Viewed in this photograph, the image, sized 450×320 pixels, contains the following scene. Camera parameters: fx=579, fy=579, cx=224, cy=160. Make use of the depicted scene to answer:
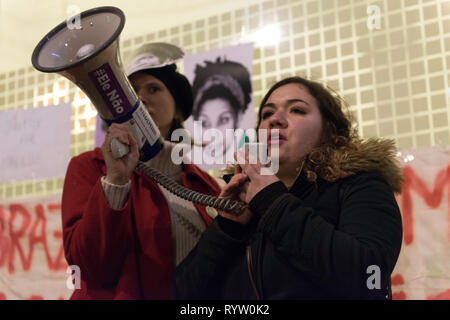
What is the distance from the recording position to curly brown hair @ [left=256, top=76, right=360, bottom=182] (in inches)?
35.4

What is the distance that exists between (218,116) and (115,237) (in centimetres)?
60

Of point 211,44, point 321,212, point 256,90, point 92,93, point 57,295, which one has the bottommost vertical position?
point 57,295

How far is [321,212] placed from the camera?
847 millimetres

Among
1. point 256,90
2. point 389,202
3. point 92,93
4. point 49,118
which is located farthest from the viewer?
point 49,118

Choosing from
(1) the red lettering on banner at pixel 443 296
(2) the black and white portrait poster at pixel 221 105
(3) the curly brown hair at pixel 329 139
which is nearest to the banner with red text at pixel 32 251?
(2) the black and white portrait poster at pixel 221 105

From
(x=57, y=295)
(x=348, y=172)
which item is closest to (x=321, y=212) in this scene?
(x=348, y=172)

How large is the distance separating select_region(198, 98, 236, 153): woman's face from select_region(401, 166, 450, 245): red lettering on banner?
0.44m

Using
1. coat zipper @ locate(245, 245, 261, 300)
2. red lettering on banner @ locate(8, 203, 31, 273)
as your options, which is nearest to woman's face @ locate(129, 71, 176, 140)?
coat zipper @ locate(245, 245, 261, 300)

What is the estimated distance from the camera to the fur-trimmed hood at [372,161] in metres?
0.87

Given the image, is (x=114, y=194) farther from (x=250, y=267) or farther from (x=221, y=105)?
(x=221, y=105)

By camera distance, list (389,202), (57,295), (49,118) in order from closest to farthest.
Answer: (389,202) < (57,295) < (49,118)

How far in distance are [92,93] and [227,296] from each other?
15.1 inches

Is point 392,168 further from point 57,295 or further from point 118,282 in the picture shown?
point 57,295

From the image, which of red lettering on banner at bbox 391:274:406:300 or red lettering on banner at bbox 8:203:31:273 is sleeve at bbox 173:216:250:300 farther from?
red lettering on banner at bbox 8:203:31:273
